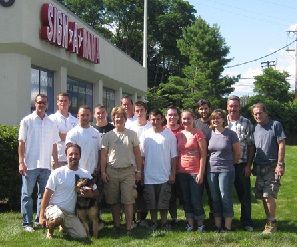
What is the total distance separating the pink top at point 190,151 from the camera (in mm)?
8031

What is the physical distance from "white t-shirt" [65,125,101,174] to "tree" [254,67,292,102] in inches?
1639

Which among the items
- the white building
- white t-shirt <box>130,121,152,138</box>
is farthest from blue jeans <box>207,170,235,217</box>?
the white building

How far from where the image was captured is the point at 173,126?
8.48 metres

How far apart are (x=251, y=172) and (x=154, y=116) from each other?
5.48 ft

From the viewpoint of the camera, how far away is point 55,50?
48.9 ft

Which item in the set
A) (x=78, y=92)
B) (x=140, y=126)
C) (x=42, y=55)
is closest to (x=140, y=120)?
(x=140, y=126)

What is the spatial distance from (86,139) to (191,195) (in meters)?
1.75

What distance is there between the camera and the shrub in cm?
946

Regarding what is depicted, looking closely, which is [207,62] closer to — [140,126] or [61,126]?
[140,126]

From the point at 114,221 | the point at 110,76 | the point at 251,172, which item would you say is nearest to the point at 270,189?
the point at 251,172

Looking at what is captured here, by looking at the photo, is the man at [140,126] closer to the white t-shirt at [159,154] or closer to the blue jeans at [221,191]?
the white t-shirt at [159,154]

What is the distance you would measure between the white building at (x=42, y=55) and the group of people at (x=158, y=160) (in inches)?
204

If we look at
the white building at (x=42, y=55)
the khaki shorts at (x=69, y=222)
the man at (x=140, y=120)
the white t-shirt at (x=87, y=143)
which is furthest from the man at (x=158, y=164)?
the white building at (x=42, y=55)

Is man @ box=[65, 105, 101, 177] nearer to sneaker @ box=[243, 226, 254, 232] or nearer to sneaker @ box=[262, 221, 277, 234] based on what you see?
sneaker @ box=[243, 226, 254, 232]
